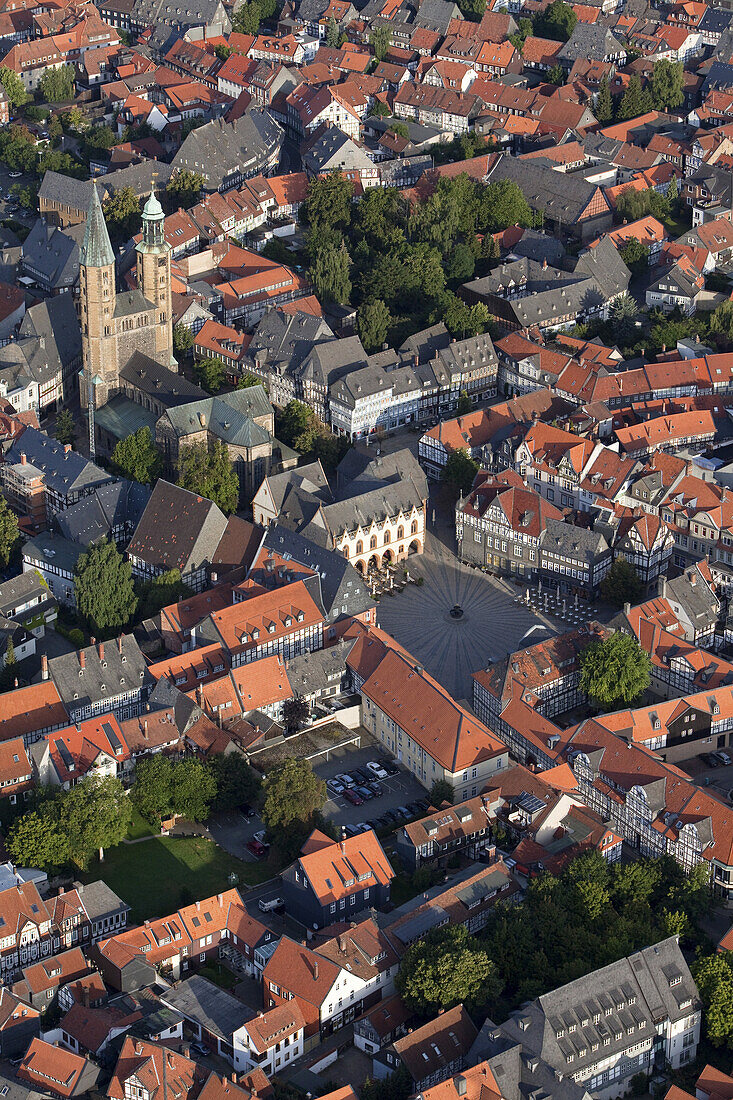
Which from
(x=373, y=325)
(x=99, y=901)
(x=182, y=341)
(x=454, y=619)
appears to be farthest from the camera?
(x=373, y=325)

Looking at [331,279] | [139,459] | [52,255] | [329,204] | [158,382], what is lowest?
[52,255]

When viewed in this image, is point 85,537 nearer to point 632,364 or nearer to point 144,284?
point 144,284

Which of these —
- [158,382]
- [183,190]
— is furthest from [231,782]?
[183,190]

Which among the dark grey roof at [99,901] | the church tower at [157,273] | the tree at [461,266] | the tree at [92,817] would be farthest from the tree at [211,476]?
the dark grey roof at [99,901]

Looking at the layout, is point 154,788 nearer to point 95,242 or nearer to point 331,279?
point 95,242

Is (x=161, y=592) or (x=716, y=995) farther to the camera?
(x=161, y=592)

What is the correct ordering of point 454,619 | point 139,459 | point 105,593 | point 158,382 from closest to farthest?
point 105,593 < point 454,619 < point 139,459 < point 158,382

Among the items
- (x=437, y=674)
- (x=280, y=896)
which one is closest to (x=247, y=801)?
(x=280, y=896)
